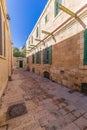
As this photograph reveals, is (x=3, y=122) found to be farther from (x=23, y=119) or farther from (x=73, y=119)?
(x=73, y=119)

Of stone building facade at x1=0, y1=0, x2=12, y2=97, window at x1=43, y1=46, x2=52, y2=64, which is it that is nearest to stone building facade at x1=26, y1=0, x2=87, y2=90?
window at x1=43, y1=46, x2=52, y2=64

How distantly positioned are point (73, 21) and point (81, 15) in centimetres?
54

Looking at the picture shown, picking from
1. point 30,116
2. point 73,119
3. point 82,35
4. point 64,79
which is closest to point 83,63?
point 82,35

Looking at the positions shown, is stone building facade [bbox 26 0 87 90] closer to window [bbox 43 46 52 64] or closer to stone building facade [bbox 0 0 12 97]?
window [bbox 43 46 52 64]

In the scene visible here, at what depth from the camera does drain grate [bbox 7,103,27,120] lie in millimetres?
2490

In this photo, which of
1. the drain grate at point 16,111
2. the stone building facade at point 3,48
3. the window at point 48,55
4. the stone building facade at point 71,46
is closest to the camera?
the drain grate at point 16,111

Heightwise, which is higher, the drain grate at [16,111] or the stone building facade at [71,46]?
the stone building facade at [71,46]

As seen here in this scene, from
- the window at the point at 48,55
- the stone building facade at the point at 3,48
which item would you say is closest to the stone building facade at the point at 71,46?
the window at the point at 48,55

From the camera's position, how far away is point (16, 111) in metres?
2.70

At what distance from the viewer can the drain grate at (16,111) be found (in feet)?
8.17

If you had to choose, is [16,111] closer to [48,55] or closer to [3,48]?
[3,48]

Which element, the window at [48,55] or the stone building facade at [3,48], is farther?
the window at [48,55]

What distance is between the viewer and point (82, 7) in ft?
13.2

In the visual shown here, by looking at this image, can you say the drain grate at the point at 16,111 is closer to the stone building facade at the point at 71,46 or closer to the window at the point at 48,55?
the stone building facade at the point at 71,46
